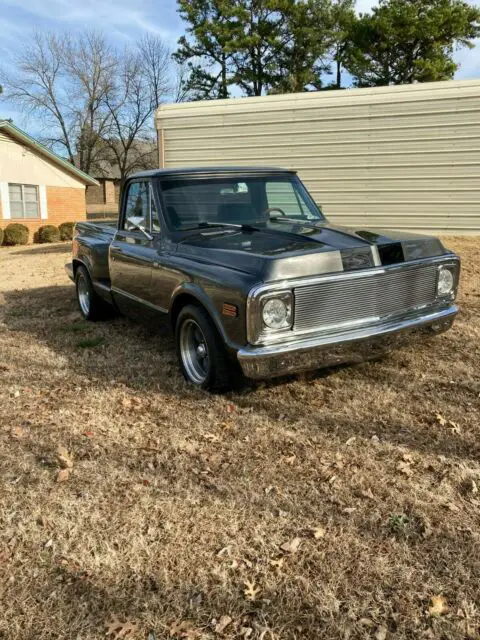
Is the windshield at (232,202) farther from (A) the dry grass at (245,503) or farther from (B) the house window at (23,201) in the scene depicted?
(B) the house window at (23,201)

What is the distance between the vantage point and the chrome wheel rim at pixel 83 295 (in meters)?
7.17

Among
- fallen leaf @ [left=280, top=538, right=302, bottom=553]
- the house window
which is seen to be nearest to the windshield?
fallen leaf @ [left=280, top=538, right=302, bottom=553]

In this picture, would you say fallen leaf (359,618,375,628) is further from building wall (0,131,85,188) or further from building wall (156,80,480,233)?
building wall (0,131,85,188)

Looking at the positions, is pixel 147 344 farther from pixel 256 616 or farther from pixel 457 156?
pixel 457 156

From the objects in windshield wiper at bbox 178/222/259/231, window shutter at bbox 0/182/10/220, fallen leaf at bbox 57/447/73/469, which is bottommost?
fallen leaf at bbox 57/447/73/469

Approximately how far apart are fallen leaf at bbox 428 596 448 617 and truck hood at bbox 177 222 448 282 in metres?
2.03

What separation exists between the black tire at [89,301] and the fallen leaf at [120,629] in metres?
5.00

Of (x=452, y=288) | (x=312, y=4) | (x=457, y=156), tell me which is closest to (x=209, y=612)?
(x=452, y=288)

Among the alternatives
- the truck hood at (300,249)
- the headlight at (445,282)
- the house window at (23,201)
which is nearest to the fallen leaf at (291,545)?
the truck hood at (300,249)

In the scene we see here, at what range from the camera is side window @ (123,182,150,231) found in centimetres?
511

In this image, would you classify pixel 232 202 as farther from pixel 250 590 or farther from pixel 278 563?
pixel 250 590

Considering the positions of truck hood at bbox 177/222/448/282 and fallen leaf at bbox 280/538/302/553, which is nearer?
fallen leaf at bbox 280/538/302/553

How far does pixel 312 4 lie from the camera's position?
35.0 meters

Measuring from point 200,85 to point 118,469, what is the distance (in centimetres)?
3881
